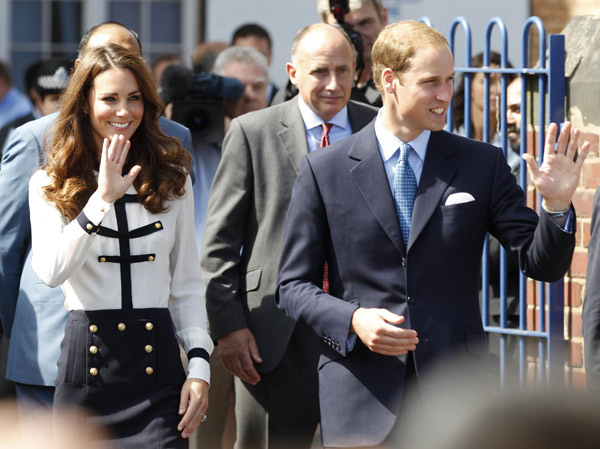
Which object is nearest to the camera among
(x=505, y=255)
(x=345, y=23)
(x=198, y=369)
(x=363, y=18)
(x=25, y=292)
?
(x=198, y=369)

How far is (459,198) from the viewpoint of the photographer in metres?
3.09

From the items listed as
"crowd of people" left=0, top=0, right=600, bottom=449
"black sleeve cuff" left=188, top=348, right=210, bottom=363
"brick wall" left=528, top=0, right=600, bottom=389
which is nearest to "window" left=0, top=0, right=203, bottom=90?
"brick wall" left=528, top=0, right=600, bottom=389

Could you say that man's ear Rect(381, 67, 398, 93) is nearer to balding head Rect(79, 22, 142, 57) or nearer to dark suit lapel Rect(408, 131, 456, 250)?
dark suit lapel Rect(408, 131, 456, 250)

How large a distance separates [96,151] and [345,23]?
2214 mm

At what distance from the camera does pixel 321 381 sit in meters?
3.25

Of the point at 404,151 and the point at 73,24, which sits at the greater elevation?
the point at 73,24

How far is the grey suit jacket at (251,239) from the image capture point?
13.3ft

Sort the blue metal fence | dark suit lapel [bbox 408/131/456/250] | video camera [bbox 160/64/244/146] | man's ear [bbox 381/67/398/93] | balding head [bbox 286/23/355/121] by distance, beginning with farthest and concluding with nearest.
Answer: video camera [bbox 160/64/244/146] → the blue metal fence → balding head [bbox 286/23/355/121] → man's ear [bbox 381/67/398/93] → dark suit lapel [bbox 408/131/456/250]

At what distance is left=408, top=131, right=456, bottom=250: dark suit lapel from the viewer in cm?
308

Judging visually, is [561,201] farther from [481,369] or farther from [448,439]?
[448,439]

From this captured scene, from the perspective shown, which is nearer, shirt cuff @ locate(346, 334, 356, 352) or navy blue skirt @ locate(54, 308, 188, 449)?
shirt cuff @ locate(346, 334, 356, 352)

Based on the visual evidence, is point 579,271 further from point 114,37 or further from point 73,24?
point 73,24

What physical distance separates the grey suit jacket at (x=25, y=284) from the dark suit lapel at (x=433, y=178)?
1299mm

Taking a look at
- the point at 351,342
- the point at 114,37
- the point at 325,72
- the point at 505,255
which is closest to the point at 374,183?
the point at 351,342
